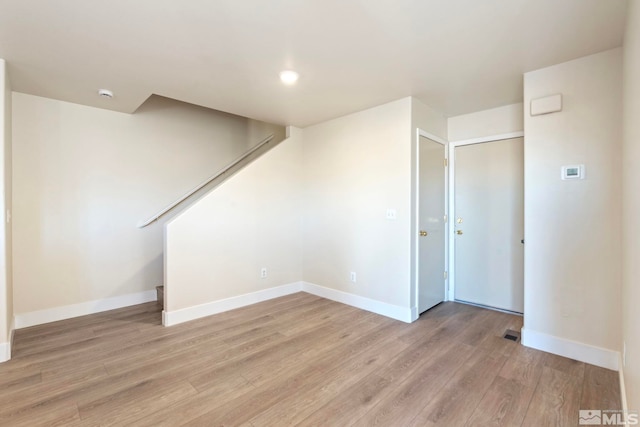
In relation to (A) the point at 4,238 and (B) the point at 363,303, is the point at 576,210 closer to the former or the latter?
(B) the point at 363,303

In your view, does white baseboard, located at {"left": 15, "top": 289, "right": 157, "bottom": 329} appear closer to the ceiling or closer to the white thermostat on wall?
the ceiling

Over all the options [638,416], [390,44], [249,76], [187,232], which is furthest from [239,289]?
[638,416]

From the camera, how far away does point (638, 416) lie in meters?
1.31

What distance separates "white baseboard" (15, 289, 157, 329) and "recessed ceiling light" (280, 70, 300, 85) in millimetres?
3221

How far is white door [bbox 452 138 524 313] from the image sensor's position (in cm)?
355

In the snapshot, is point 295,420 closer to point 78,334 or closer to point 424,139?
point 78,334

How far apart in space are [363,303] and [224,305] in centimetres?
171

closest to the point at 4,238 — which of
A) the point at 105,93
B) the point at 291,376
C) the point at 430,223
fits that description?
the point at 105,93

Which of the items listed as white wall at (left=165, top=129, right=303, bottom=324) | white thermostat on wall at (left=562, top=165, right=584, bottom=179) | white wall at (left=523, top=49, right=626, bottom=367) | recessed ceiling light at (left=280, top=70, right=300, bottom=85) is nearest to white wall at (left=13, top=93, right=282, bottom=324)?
white wall at (left=165, top=129, right=303, bottom=324)

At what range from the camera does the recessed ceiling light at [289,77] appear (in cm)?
270

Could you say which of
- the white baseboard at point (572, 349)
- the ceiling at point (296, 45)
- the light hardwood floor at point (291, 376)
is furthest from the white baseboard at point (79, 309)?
the white baseboard at point (572, 349)

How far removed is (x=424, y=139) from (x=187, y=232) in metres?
2.95

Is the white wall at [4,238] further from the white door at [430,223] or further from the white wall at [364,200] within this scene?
the white door at [430,223]

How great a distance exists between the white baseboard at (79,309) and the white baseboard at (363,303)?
2.20 m
